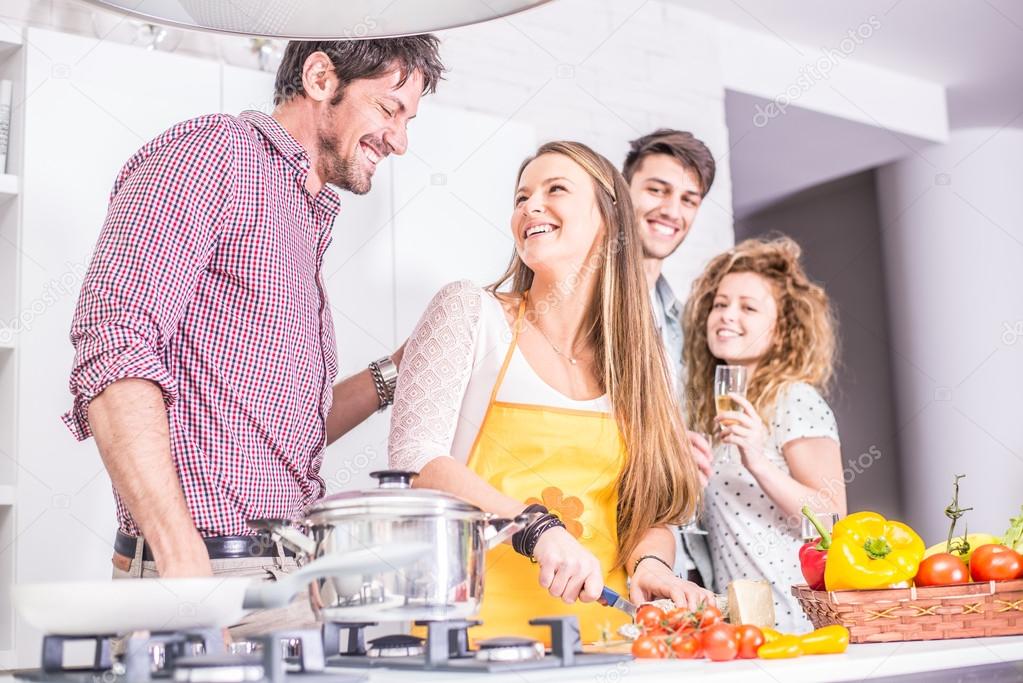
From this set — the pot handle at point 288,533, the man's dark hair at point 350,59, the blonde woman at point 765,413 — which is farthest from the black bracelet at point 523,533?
the blonde woman at point 765,413

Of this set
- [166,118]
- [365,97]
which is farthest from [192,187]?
[166,118]

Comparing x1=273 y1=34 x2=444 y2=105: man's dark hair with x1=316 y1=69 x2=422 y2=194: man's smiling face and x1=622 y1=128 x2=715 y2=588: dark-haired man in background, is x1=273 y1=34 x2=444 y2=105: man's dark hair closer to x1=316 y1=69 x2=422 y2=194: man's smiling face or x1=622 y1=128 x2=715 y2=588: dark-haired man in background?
x1=316 y1=69 x2=422 y2=194: man's smiling face

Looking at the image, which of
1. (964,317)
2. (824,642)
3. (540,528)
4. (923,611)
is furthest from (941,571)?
(964,317)

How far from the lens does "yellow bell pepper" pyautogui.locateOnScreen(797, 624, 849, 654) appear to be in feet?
4.06

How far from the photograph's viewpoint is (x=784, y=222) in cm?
664

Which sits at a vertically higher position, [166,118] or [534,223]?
[166,118]

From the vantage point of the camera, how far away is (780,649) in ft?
3.94

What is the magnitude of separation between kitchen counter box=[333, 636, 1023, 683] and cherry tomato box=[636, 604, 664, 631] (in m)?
0.09

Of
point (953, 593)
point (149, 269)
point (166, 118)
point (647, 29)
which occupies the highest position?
point (647, 29)

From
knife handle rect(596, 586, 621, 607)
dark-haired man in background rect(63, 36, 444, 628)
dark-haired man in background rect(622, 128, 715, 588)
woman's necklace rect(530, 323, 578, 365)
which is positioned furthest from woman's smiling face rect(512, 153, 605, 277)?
dark-haired man in background rect(622, 128, 715, 588)

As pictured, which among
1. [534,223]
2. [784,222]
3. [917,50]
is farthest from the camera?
[784,222]

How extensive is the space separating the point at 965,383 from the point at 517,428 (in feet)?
13.7

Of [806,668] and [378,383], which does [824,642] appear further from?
[378,383]

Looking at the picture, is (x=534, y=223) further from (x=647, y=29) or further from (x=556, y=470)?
(x=647, y=29)
